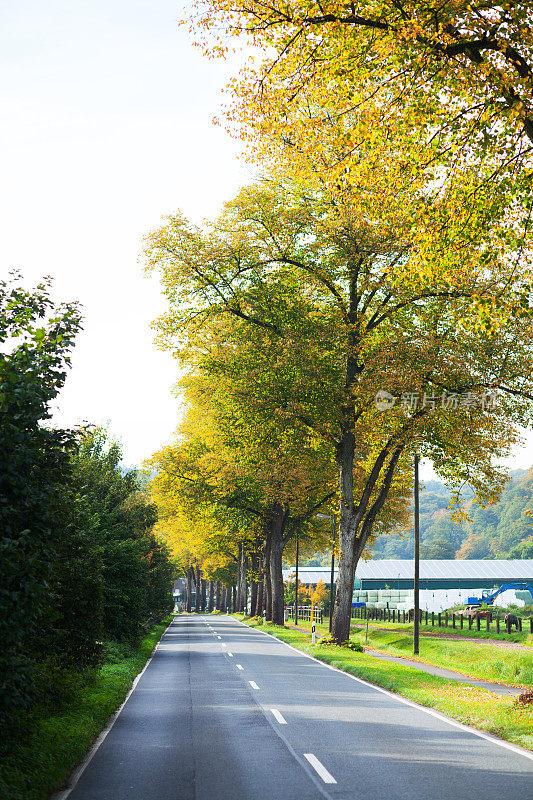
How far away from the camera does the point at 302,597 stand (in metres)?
86.6

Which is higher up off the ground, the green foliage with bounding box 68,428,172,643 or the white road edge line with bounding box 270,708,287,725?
the green foliage with bounding box 68,428,172,643

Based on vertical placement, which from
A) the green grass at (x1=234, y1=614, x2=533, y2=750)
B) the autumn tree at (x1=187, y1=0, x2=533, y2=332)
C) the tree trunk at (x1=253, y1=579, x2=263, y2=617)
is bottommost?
the tree trunk at (x1=253, y1=579, x2=263, y2=617)

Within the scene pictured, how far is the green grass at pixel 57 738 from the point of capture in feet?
26.3

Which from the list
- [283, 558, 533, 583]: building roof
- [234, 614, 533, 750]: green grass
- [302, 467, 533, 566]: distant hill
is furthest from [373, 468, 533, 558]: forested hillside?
[234, 614, 533, 750]: green grass

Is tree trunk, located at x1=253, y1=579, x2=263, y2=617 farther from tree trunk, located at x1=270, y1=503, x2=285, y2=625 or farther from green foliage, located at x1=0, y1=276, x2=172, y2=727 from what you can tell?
green foliage, located at x1=0, y1=276, x2=172, y2=727

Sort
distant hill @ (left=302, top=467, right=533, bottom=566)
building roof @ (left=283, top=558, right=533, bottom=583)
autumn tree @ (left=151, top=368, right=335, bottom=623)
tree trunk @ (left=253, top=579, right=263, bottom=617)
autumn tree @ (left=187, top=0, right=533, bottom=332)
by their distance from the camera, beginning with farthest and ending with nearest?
distant hill @ (left=302, top=467, right=533, bottom=566)
building roof @ (left=283, top=558, right=533, bottom=583)
tree trunk @ (left=253, top=579, right=263, bottom=617)
autumn tree @ (left=151, top=368, right=335, bottom=623)
autumn tree @ (left=187, top=0, right=533, bottom=332)

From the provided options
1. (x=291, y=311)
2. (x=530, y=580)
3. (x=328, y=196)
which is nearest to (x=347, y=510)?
(x=291, y=311)

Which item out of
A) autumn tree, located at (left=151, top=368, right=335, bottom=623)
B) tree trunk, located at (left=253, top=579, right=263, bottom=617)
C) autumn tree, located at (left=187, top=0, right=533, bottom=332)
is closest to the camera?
autumn tree, located at (left=187, top=0, right=533, bottom=332)

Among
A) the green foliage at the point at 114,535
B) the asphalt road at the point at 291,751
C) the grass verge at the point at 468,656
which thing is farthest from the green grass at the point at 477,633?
the asphalt road at the point at 291,751

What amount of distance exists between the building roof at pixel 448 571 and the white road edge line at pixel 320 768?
81.3 m

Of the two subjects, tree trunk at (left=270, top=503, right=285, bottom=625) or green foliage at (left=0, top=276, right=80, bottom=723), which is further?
tree trunk at (left=270, top=503, right=285, bottom=625)

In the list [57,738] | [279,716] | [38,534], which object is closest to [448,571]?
[279,716]

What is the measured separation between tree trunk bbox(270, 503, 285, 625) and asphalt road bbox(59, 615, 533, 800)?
2822 cm

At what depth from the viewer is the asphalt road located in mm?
8461
